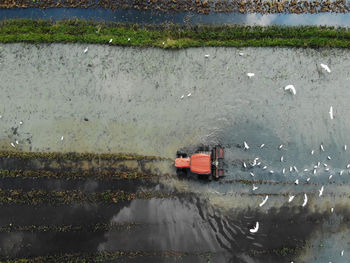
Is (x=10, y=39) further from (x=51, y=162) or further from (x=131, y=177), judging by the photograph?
(x=131, y=177)

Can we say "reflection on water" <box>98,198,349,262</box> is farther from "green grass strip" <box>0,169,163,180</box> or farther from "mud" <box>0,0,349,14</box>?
"mud" <box>0,0,349,14</box>

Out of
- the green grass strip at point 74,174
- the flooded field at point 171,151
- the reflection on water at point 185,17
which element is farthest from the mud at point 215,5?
the green grass strip at point 74,174

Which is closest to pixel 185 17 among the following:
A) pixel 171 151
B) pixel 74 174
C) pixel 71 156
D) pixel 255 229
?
pixel 171 151

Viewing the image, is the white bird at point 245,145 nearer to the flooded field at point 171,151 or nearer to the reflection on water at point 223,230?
the flooded field at point 171,151

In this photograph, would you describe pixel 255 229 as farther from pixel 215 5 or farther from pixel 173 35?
pixel 215 5

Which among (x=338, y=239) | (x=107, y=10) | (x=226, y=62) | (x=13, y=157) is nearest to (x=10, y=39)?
(x=107, y=10)

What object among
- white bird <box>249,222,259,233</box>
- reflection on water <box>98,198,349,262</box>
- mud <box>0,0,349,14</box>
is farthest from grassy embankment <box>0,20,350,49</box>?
white bird <box>249,222,259,233</box>
